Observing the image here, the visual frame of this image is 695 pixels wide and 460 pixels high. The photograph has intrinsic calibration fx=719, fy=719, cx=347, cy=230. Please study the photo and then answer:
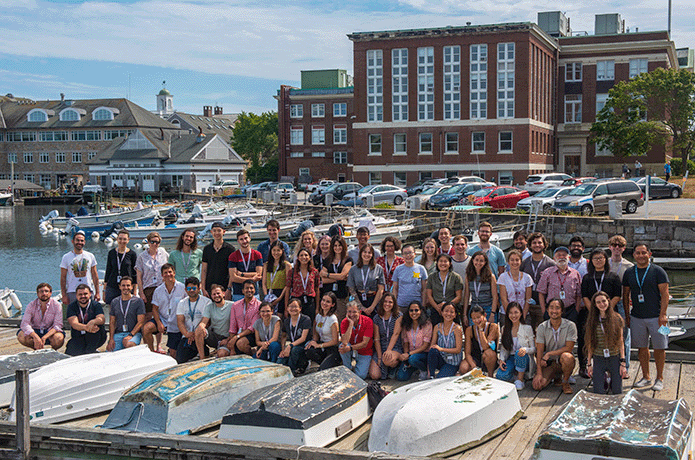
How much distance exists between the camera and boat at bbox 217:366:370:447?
7.58m

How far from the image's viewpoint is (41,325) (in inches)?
437

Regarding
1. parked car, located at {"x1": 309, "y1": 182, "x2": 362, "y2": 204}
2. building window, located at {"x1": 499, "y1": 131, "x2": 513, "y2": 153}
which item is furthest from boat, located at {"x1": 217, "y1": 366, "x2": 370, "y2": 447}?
building window, located at {"x1": 499, "y1": 131, "x2": 513, "y2": 153}

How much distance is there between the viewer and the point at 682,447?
6512 mm

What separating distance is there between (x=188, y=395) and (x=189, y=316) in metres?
2.22

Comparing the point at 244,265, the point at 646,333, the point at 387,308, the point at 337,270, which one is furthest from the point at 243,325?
the point at 646,333

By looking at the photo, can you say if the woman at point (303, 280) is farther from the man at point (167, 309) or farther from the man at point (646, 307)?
the man at point (646, 307)

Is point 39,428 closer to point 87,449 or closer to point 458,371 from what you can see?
point 87,449

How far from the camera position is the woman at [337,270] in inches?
422

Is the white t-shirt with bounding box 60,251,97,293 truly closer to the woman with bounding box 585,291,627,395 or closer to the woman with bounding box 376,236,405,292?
the woman with bounding box 376,236,405,292

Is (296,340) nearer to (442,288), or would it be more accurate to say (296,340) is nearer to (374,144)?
(442,288)

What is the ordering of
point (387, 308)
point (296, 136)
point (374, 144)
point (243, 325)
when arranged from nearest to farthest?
point (387, 308)
point (243, 325)
point (374, 144)
point (296, 136)

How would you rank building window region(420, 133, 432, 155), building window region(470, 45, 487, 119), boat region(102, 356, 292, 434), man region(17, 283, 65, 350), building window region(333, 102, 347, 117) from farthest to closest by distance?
building window region(333, 102, 347, 117), building window region(420, 133, 432, 155), building window region(470, 45, 487, 119), man region(17, 283, 65, 350), boat region(102, 356, 292, 434)

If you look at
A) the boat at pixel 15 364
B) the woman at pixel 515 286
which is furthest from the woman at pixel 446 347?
the boat at pixel 15 364

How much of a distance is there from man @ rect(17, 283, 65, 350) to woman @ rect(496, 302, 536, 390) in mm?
6704
